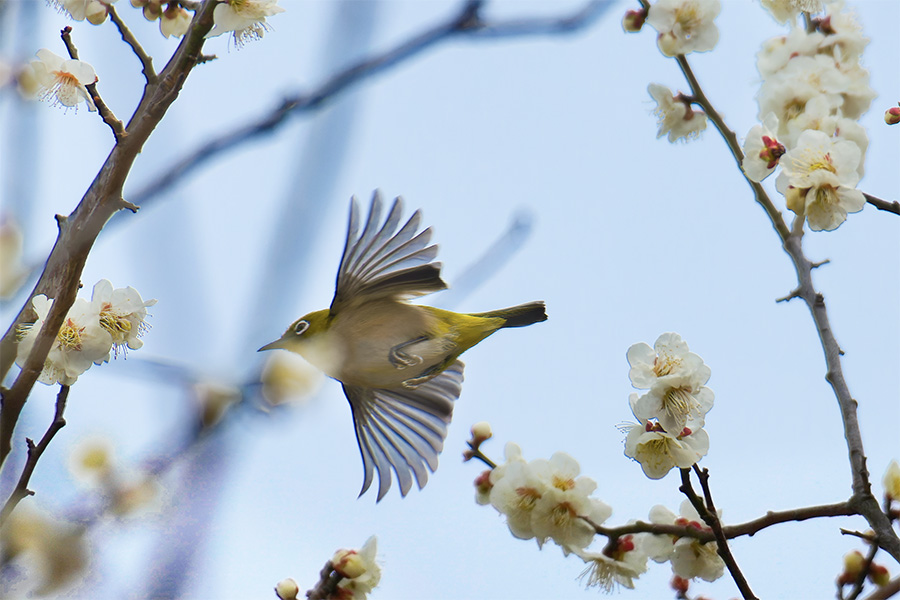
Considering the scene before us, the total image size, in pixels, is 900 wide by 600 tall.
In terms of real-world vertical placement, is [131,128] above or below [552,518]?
above

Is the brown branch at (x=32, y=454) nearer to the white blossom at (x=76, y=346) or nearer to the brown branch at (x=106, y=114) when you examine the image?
the white blossom at (x=76, y=346)

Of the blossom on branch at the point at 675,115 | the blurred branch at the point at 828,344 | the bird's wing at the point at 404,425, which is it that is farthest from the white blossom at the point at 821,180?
the bird's wing at the point at 404,425

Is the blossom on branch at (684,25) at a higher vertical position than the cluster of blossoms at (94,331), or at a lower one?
higher

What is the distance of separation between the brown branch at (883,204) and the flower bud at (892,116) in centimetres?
29

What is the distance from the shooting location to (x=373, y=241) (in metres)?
3.77

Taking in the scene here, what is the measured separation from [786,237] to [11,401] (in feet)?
7.85

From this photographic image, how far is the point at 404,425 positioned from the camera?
442 cm

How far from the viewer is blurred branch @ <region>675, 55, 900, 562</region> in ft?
7.69

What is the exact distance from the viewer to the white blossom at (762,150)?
2.79 m

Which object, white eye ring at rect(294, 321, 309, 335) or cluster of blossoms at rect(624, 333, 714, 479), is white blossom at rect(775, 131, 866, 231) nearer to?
cluster of blossoms at rect(624, 333, 714, 479)

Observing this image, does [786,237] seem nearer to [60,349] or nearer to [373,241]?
[373,241]

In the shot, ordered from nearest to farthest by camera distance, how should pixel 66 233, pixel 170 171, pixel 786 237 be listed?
1. pixel 170 171
2. pixel 66 233
3. pixel 786 237

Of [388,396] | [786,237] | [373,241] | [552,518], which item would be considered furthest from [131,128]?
[388,396]

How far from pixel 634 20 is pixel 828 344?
1343 millimetres
